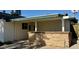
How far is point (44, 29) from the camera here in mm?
9266

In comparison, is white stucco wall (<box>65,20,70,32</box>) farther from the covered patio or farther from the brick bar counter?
the brick bar counter

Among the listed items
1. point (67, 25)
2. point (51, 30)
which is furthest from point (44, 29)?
point (67, 25)

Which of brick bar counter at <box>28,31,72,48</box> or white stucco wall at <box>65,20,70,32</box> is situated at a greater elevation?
white stucco wall at <box>65,20,70,32</box>

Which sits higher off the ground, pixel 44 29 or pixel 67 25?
pixel 67 25

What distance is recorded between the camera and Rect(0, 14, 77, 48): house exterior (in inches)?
302

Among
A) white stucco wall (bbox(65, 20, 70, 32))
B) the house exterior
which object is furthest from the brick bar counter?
white stucco wall (bbox(65, 20, 70, 32))

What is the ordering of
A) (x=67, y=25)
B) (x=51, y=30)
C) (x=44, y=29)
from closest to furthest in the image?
1. (x=51, y=30)
2. (x=44, y=29)
3. (x=67, y=25)

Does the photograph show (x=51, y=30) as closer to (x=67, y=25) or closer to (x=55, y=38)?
(x=55, y=38)

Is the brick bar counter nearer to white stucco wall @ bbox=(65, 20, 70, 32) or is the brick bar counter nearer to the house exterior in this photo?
the house exterior

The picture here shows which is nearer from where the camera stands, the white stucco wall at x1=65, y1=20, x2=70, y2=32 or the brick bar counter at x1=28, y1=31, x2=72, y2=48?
the brick bar counter at x1=28, y1=31, x2=72, y2=48
